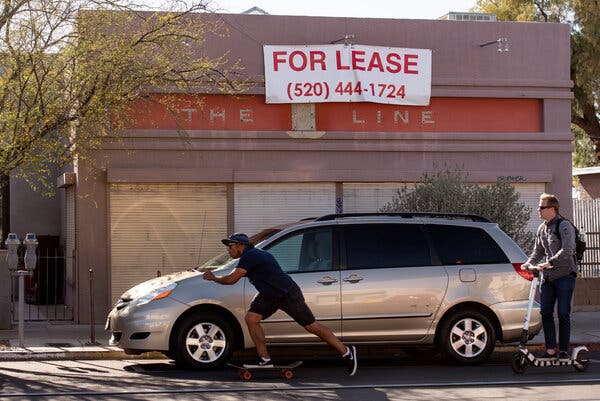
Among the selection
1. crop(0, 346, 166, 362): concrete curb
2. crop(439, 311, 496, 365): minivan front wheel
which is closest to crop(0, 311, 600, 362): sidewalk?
crop(0, 346, 166, 362): concrete curb

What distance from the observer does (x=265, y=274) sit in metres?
10.6

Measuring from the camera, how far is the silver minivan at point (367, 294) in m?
11.5

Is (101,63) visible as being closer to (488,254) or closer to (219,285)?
(219,285)

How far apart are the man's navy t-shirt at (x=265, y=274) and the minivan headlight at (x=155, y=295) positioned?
1.30 meters

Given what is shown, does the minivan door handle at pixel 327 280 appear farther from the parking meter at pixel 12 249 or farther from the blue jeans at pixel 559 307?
the parking meter at pixel 12 249

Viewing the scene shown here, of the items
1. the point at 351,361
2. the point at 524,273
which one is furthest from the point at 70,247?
the point at 524,273

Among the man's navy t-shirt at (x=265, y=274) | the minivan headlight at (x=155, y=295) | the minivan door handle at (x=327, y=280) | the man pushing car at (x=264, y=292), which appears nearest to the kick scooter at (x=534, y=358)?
the man pushing car at (x=264, y=292)

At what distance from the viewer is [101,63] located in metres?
14.6

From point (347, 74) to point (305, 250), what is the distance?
23.4 ft

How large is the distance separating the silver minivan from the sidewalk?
146 cm

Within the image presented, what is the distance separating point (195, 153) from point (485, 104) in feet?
18.4

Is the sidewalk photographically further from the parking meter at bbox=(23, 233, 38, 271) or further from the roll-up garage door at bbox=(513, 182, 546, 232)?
the roll-up garage door at bbox=(513, 182, 546, 232)

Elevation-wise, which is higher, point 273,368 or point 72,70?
point 72,70

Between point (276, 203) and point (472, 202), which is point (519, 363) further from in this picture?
point (276, 203)
